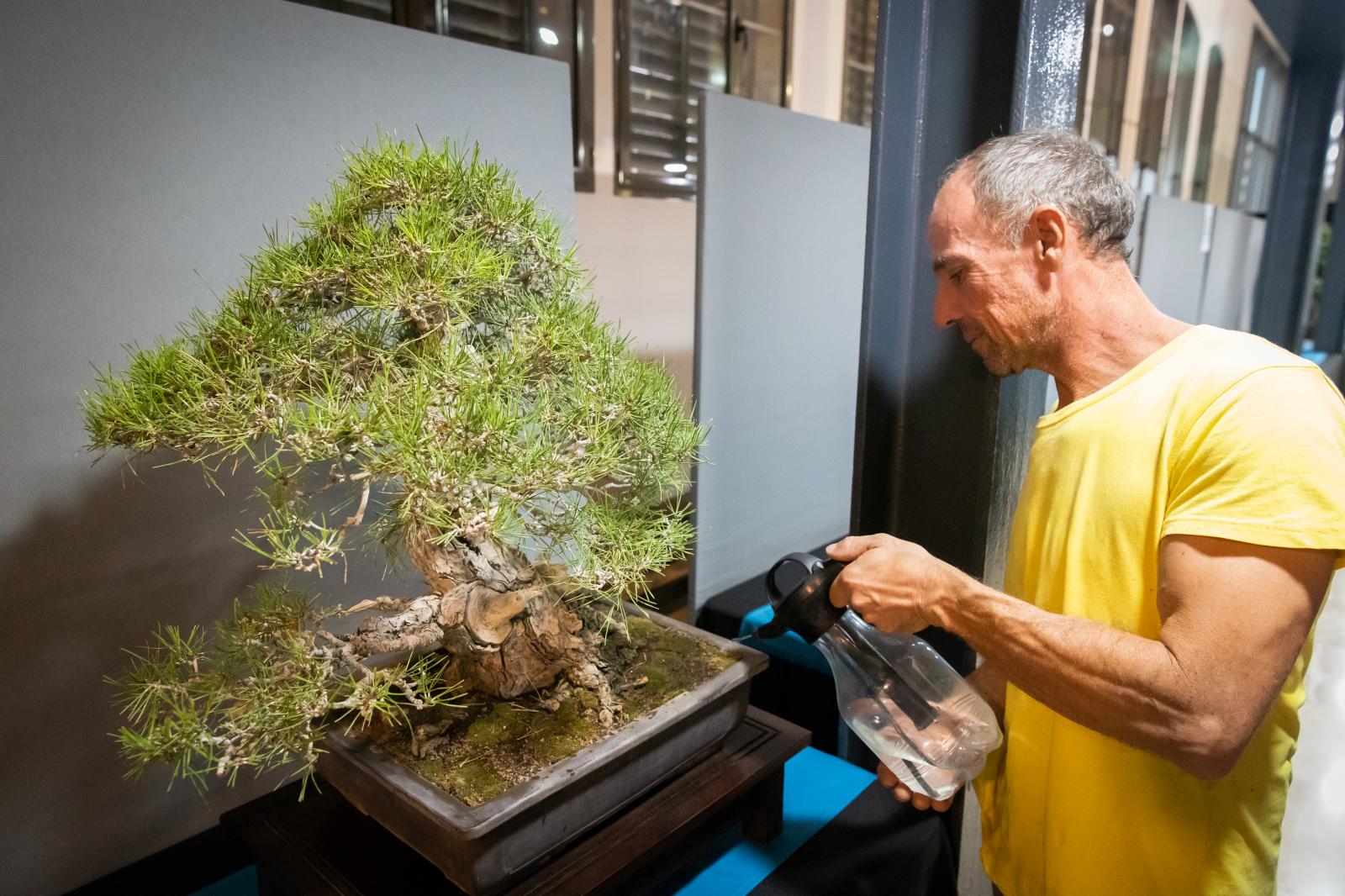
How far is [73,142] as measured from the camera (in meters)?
0.88

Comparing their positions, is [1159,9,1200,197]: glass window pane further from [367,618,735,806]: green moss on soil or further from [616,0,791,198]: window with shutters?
[367,618,735,806]: green moss on soil

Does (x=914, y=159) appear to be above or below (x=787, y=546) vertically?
above

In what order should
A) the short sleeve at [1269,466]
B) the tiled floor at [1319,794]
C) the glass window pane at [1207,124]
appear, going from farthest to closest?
the glass window pane at [1207,124] → the tiled floor at [1319,794] → the short sleeve at [1269,466]

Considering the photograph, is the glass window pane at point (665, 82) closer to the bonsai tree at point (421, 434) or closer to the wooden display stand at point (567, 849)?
the bonsai tree at point (421, 434)

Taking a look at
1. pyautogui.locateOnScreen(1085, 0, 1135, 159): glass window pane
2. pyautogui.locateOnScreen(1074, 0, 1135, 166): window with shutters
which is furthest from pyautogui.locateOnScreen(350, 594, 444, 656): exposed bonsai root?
pyautogui.locateOnScreen(1085, 0, 1135, 159): glass window pane

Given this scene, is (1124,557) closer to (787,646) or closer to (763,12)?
(787,646)

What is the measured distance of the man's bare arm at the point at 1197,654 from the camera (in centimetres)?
66

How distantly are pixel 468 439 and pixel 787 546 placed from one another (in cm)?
143

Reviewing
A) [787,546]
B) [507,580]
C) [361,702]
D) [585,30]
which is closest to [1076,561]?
[507,580]

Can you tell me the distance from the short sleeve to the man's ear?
224 mm

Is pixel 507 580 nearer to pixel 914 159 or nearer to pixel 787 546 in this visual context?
pixel 914 159

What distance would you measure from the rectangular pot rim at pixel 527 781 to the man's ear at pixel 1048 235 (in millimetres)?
609

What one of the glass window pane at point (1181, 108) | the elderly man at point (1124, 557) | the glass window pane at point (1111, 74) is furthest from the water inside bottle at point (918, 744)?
the glass window pane at point (1181, 108)

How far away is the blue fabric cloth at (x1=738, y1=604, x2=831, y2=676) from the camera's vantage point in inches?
61.5
